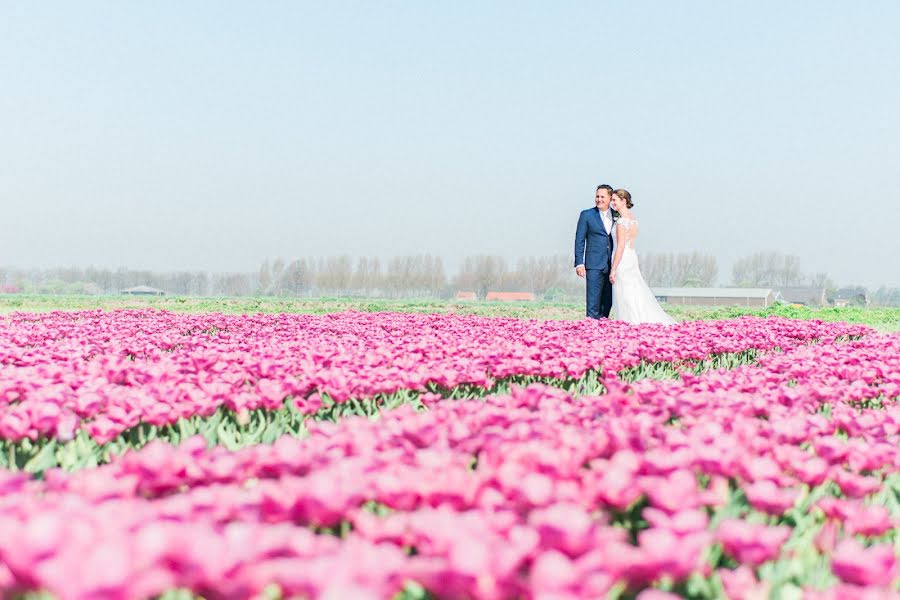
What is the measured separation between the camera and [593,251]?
40.2 ft

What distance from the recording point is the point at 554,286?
375 feet

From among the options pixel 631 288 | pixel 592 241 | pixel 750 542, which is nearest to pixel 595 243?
pixel 592 241

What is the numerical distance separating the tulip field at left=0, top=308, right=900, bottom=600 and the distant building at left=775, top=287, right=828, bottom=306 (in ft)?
372

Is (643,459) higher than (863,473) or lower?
higher

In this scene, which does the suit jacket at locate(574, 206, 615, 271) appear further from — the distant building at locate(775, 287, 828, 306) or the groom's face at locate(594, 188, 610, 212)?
the distant building at locate(775, 287, 828, 306)

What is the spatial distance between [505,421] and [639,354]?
11.2 feet

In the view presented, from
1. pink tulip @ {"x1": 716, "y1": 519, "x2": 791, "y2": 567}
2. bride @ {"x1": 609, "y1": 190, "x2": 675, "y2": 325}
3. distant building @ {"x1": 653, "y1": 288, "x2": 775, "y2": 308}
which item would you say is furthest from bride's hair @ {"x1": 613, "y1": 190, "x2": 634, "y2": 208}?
distant building @ {"x1": 653, "y1": 288, "x2": 775, "y2": 308}

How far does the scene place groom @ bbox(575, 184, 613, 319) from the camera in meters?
12.1

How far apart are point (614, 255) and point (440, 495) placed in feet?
35.7

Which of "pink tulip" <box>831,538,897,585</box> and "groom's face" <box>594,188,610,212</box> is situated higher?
"groom's face" <box>594,188,610,212</box>

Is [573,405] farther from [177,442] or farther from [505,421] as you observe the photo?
[177,442]

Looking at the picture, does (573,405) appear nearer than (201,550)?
No

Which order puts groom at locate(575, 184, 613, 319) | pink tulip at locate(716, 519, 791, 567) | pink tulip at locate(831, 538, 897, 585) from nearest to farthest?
pink tulip at locate(831, 538, 897, 585), pink tulip at locate(716, 519, 791, 567), groom at locate(575, 184, 613, 319)

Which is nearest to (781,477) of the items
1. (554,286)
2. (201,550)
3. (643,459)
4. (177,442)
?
(643,459)
